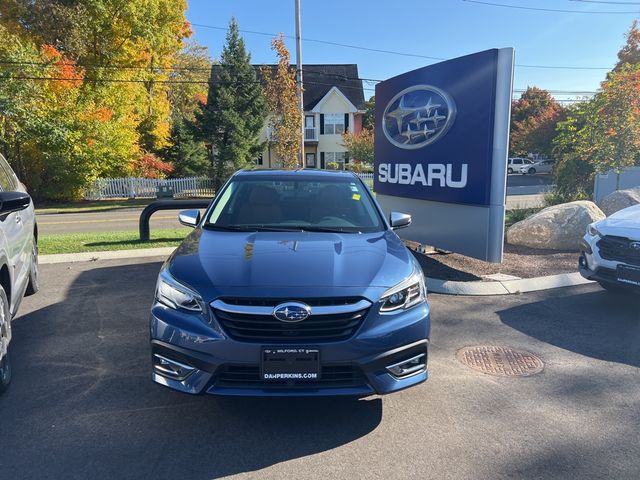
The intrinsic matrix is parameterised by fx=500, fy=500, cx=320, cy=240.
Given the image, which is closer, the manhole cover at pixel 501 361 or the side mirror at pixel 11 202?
the side mirror at pixel 11 202

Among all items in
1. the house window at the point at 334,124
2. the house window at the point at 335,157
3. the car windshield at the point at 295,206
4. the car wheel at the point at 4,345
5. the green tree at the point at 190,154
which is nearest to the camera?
the car wheel at the point at 4,345

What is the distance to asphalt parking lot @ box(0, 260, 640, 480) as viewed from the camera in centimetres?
291

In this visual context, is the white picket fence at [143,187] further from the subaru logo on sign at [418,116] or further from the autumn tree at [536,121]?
the autumn tree at [536,121]

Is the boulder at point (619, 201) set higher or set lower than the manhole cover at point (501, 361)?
higher

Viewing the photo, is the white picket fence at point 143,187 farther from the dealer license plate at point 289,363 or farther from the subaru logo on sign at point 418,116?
the dealer license plate at point 289,363

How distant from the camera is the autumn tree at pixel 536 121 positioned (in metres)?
47.5

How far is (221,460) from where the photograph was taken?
2.96 m

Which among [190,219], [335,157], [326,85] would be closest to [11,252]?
[190,219]

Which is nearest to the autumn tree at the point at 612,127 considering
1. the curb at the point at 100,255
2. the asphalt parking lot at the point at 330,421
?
the asphalt parking lot at the point at 330,421

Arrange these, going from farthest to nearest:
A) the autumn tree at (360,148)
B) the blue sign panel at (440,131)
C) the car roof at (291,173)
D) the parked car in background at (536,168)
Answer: the parked car in background at (536,168)
the autumn tree at (360,148)
the blue sign panel at (440,131)
the car roof at (291,173)

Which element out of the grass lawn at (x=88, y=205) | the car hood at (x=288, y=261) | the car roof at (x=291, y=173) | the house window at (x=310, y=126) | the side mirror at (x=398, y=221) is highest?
the house window at (x=310, y=126)

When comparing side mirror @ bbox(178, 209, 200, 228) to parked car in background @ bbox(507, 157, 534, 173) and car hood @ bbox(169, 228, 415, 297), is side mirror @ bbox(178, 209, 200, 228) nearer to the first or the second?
car hood @ bbox(169, 228, 415, 297)

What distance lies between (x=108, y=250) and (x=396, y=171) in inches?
221

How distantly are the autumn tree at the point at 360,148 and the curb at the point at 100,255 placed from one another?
26848 mm
